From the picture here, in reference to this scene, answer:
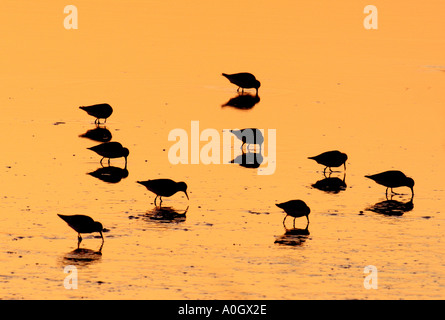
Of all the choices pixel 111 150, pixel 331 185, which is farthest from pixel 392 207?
pixel 111 150

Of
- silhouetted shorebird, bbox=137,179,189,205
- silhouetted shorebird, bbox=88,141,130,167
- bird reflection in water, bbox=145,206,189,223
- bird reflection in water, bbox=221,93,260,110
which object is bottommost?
bird reflection in water, bbox=145,206,189,223

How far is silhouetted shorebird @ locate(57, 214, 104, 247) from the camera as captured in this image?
762 inches

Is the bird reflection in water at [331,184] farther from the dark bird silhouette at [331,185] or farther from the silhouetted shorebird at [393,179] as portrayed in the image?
the silhouetted shorebird at [393,179]

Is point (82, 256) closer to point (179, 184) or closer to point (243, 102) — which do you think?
point (179, 184)

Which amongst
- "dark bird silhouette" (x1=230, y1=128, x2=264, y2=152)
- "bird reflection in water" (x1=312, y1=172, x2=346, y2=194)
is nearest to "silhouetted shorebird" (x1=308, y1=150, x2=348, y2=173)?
"bird reflection in water" (x1=312, y1=172, x2=346, y2=194)

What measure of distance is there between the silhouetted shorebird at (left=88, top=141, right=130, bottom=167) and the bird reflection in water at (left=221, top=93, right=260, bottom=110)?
850cm

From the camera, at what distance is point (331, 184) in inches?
974

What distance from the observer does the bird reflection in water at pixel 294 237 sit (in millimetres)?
20006

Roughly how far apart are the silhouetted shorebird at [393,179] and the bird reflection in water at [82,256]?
7414 millimetres

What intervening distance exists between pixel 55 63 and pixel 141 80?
448 centimetres

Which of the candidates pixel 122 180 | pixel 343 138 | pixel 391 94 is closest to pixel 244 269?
pixel 122 180

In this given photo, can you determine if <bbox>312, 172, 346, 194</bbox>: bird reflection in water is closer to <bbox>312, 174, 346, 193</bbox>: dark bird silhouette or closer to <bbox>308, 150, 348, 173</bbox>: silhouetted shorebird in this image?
<bbox>312, 174, 346, 193</bbox>: dark bird silhouette

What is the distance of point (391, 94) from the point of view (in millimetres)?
36312

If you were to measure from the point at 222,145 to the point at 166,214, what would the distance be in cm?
675
